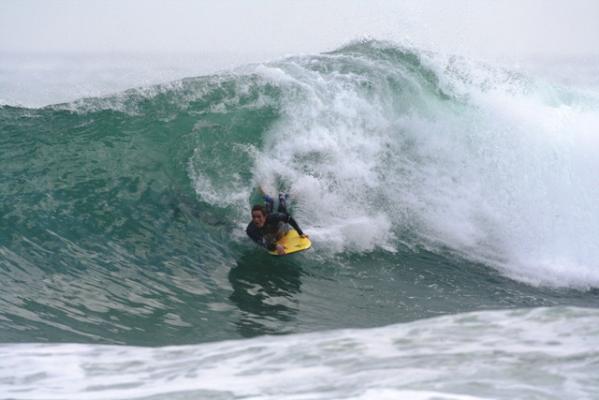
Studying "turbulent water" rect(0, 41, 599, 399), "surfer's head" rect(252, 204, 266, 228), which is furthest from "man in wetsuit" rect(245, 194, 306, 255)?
"turbulent water" rect(0, 41, 599, 399)

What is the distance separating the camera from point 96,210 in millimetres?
8914

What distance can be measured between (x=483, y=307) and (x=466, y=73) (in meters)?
5.34

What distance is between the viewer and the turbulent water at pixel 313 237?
461 cm

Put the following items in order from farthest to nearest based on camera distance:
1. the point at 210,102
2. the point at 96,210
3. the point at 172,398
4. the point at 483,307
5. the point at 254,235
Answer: the point at 210,102 → the point at 96,210 → the point at 254,235 → the point at 483,307 → the point at 172,398

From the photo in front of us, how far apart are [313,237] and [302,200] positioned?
88cm

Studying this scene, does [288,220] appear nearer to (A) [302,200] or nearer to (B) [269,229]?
(B) [269,229]

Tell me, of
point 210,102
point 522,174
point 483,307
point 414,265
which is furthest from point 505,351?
point 210,102

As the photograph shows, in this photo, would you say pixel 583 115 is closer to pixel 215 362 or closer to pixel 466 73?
pixel 466 73

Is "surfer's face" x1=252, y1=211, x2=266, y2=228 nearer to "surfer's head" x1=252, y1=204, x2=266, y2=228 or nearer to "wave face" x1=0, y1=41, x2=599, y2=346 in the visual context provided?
"surfer's head" x1=252, y1=204, x2=266, y2=228

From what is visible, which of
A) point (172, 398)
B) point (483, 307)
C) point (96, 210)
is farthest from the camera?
point (96, 210)

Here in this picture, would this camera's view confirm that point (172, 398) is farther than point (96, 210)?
No

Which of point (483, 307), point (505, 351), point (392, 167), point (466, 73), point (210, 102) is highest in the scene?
point (466, 73)

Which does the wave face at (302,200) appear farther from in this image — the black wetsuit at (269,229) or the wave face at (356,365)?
the wave face at (356,365)

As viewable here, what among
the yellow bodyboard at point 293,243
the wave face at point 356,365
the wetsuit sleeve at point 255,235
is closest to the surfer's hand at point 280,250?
the yellow bodyboard at point 293,243
